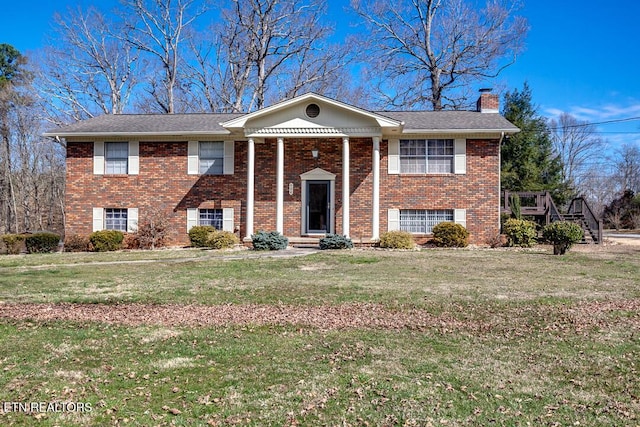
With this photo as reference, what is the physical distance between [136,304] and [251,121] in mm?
10868

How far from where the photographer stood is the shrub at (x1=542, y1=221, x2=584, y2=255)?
46.3 feet

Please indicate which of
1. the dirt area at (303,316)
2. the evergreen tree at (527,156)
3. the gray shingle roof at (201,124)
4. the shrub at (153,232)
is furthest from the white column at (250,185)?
the evergreen tree at (527,156)

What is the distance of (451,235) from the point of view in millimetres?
17016

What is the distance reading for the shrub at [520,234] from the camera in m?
17.1

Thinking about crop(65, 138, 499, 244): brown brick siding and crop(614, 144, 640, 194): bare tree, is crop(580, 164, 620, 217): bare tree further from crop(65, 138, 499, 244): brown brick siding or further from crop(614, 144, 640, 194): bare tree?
crop(65, 138, 499, 244): brown brick siding

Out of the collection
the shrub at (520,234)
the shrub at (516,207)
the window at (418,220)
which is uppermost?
the shrub at (516,207)

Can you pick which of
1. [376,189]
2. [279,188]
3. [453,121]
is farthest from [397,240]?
[453,121]

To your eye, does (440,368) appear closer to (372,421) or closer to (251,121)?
(372,421)

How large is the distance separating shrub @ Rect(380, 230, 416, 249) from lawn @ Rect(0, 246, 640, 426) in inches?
248

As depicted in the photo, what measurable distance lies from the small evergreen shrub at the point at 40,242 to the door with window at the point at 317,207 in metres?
9.10

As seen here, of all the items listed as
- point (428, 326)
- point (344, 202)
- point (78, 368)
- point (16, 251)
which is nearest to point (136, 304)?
point (78, 368)

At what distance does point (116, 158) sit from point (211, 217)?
14.6ft

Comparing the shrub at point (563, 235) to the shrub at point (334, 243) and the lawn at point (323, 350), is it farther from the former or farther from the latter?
the shrub at point (334, 243)

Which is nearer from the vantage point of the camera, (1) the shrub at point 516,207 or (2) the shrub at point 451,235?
(2) the shrub at point 451,235
